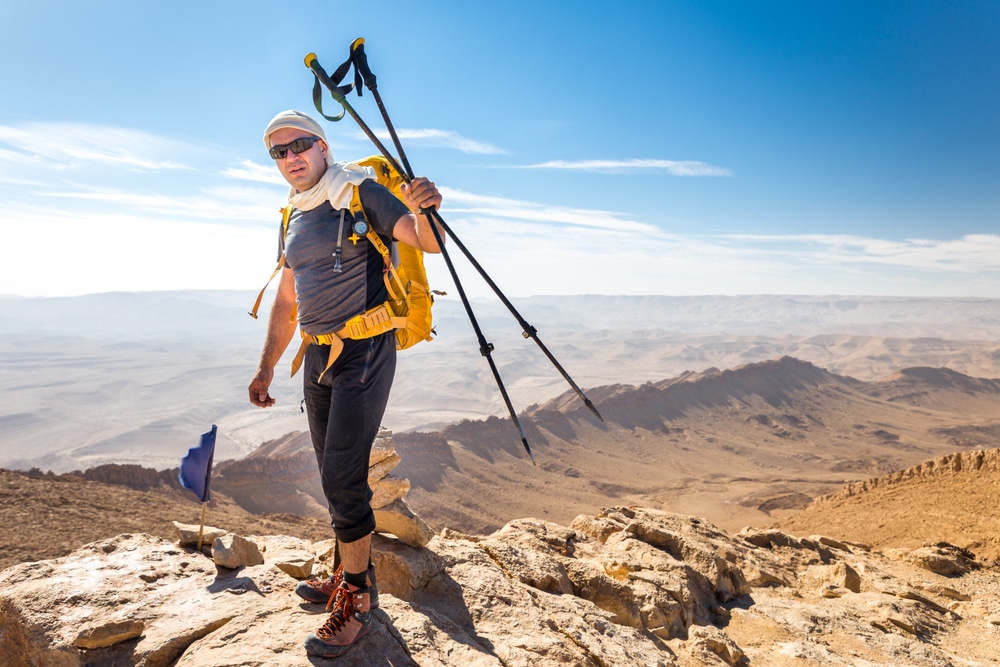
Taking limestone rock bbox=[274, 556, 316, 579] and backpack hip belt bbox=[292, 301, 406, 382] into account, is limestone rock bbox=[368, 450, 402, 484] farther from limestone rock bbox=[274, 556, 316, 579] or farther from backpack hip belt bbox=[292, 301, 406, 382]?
backpack hip belt bbox=[292, 301, 406, 382]

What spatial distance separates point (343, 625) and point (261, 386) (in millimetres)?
1481

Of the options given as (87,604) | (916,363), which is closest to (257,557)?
(87,604)

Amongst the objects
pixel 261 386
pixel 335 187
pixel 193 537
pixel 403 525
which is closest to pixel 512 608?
pixel 403 525

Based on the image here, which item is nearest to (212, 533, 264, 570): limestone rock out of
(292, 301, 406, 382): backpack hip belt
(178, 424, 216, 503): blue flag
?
(178, 424, 216, 503): blue flag

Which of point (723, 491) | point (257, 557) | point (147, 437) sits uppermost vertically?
point (257, 557)

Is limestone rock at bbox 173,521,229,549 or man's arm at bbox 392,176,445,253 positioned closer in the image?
man's arm at bbox 392,176,445,253

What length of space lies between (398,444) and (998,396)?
73.7 metres

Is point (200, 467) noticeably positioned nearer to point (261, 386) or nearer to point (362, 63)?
point (261, 386)

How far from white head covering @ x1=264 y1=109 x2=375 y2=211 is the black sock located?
1.83m

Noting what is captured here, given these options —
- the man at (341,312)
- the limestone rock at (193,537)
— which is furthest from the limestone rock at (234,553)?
the man at (341,312)

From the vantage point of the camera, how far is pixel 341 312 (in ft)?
8.68

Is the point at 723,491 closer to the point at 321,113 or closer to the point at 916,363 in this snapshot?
the point at 321,113

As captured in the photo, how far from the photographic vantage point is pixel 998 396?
6525cm

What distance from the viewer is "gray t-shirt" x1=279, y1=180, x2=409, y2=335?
2605 mm
